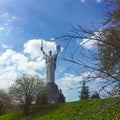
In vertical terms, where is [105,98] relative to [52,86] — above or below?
below

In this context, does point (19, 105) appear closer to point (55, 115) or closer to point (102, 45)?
point (55, 115)

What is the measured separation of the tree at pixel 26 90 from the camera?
5491 cm

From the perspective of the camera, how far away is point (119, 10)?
6.71m

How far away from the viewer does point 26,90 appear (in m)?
55.5

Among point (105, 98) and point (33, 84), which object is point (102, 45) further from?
point (33, 84)

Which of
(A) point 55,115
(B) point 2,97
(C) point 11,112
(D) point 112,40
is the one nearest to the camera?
(D) point 112,40

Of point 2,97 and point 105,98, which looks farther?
point 2,97

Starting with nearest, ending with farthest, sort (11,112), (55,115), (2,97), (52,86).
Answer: (55,115) < (11,112) < (2,97) < (52,86)

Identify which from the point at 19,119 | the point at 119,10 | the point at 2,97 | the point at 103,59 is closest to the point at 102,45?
the point at 103,59

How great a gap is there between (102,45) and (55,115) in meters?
42.3

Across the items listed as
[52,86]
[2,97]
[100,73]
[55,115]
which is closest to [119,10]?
[100,73]

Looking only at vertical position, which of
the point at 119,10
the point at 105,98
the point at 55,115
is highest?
the point at 55,115

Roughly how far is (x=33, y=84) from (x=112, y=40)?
165 ft

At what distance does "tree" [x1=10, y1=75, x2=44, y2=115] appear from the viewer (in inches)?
2162
